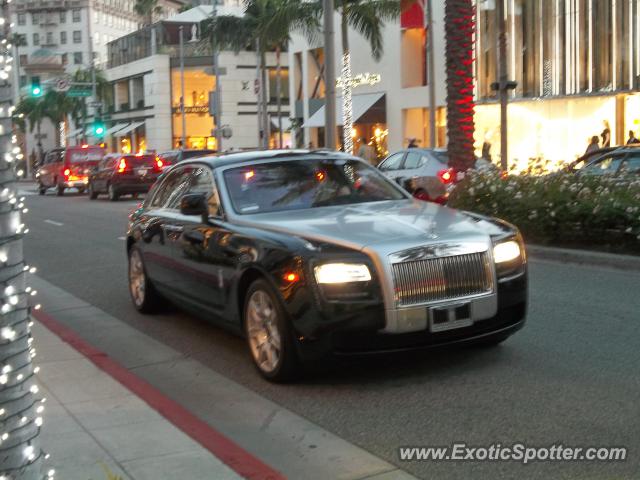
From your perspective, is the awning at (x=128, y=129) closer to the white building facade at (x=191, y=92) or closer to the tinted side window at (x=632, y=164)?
the white building facade at (x=191, y=92)

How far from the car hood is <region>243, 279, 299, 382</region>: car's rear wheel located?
492 mm

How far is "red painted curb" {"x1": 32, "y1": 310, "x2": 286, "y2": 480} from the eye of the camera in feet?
15.2

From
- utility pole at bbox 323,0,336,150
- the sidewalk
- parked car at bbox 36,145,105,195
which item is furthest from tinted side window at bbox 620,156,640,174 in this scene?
parked car at bbox 36,145,105,195

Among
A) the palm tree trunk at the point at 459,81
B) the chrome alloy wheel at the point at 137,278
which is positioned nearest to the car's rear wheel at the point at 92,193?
the palm tree trunk at the point at 459,81

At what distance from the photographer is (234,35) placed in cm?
4506

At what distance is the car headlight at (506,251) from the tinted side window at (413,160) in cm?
1315

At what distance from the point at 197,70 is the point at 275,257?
6700 cm

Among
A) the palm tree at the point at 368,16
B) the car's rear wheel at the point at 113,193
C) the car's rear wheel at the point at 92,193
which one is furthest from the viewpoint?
the car's rear wheel at the point at 92,193

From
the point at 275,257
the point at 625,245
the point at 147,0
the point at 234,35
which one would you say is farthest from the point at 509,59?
the point at 147,0

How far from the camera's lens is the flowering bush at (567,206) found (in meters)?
11.5

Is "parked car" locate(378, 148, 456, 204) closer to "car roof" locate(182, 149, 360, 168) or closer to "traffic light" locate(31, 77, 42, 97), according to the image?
"car roof" locate(182, 149, 360, 168)

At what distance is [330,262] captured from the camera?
5.86 metres

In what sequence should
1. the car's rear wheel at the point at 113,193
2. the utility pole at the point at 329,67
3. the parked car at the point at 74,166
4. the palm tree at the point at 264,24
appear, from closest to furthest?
the utility pole at the point at 329,67 → the car's rear wheel at the point at 113,193 → the palm tree at the point at 264,24 → the parked car at the point at 74,166

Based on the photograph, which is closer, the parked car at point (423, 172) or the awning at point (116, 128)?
the parked car at point (423, 172)
